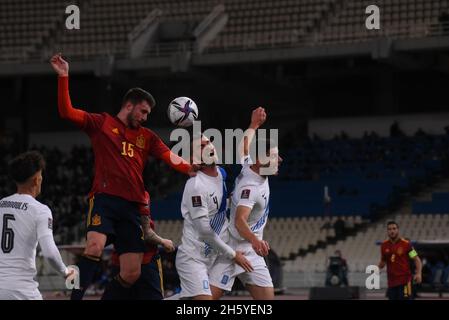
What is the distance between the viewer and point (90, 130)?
32.5 ft

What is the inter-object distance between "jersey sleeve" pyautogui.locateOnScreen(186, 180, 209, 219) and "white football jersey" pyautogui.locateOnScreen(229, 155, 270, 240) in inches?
20.0

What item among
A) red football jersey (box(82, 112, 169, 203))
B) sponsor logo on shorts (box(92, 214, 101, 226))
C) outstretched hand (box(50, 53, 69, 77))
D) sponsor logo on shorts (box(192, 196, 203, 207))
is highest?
outstretched hand (box(50, 53, 69, 77))

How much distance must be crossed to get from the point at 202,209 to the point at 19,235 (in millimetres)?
2816

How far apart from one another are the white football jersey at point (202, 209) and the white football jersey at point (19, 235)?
2710mm

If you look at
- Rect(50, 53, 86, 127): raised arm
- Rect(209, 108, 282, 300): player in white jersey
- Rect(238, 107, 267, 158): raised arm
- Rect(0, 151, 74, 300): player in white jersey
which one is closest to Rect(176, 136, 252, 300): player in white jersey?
Rect(209, 108, 282, 300): player in white jersey

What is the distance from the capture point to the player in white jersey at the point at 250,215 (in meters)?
10.5

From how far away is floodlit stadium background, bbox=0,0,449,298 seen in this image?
32438 mm

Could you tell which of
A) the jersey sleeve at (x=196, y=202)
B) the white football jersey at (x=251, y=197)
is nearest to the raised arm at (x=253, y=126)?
the white football jersey at (x=251, y=197)

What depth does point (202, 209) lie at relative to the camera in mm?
10141

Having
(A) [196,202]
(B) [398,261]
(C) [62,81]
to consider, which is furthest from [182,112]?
(B) [398,261]

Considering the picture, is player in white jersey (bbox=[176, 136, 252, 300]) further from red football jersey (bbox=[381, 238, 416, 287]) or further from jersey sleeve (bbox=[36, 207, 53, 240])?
red football jersey (bbox=[381, 238, 416, 287])

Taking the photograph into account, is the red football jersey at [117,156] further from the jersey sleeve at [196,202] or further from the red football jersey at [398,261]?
the red football jersey at [398,261]
